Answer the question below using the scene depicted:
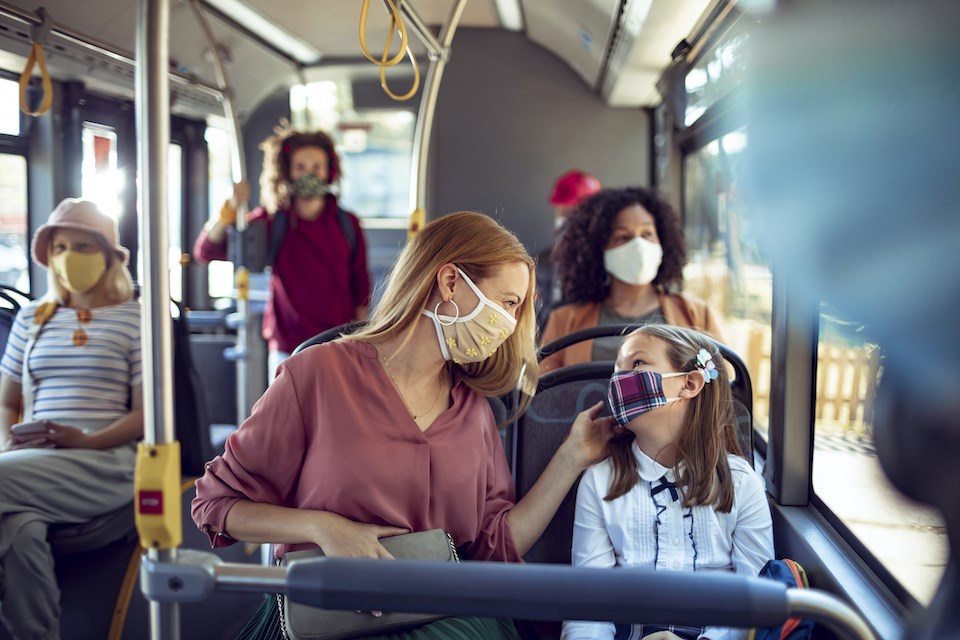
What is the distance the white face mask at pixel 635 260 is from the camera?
121 inches

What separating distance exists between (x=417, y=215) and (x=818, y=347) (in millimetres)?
1850

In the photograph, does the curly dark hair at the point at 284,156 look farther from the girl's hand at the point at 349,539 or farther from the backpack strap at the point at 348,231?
the girl's hand at the point at 349,539

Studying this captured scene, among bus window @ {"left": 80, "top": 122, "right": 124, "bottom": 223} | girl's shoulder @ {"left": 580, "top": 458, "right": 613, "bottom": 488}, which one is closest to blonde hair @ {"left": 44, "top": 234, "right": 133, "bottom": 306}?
bus window @ {"left": 80, "top": 122, "right": 124, "bottom": 223}

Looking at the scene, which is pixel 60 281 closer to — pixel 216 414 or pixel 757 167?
pixel 216 414

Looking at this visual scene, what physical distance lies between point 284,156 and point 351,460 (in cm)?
273

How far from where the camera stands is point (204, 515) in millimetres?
1625

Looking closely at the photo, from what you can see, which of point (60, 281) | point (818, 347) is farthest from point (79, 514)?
point (818, 347)

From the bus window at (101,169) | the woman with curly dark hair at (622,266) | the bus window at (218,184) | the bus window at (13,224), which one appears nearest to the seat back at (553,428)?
the woman with curly dark hair at (622,266)

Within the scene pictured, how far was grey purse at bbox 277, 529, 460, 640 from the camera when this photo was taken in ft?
5.18

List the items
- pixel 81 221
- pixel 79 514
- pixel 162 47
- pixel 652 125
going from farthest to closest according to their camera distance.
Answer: pixel 652 125
pixel 81 221
pixel 79 514
pixel 162 47

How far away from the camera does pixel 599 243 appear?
3201 millimetres

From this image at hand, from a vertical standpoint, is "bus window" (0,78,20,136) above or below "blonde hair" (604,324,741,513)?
above

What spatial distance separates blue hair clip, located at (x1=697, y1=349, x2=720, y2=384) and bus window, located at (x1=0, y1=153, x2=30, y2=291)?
10.4 ft

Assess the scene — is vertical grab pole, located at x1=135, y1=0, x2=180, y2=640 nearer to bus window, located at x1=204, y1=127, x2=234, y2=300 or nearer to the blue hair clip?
the blue hair clip
